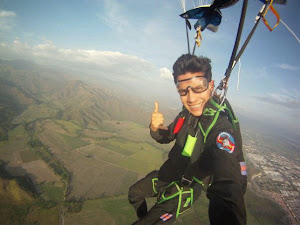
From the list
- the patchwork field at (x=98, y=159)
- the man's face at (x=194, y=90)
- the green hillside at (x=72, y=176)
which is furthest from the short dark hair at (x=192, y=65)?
the patchwork field at (x=98, y=159)

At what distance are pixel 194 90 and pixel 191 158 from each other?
123 cm

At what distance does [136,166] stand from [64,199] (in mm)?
25144

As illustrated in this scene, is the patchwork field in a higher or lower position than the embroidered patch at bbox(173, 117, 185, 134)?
lower

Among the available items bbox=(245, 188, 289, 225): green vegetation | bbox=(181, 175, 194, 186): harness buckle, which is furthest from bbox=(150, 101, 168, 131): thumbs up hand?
bbox=(245, 188, 289, 225): green vegetation

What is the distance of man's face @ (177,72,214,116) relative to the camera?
2878 millimetres

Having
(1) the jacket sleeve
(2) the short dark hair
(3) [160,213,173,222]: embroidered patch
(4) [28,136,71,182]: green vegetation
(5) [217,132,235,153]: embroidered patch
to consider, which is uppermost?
(2) the short dark hair

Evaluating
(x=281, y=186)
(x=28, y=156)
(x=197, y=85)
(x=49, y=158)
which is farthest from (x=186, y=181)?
(x=281, y=186)

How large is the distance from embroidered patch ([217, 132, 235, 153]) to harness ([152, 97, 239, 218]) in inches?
9.2

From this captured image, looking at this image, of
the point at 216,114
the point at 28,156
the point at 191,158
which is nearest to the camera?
the point at 216,114

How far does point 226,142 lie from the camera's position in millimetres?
2080

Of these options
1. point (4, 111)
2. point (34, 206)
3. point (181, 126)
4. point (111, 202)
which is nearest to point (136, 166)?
point (111, 202)

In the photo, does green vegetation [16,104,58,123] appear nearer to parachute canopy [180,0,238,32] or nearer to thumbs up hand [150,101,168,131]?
thumbs up hand [150,101,168,131]

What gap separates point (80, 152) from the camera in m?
64.6

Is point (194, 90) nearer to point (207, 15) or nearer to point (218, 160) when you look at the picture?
point (207, 15)
